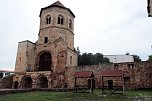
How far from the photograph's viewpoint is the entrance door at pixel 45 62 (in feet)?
107

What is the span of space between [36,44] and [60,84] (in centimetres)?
941

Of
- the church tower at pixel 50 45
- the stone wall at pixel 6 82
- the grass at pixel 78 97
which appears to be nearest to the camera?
the grass at pixel 78 97

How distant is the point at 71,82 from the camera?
29.3 metres

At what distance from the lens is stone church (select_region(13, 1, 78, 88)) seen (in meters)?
31.0

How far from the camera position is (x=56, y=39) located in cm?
3241

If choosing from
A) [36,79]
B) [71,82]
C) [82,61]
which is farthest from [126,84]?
[82,61]

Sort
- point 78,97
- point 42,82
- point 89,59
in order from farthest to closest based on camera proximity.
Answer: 1. point 89,59
2. point 42,82
3. point 78,97

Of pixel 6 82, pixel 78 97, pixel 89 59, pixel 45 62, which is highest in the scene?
pixel 89 59

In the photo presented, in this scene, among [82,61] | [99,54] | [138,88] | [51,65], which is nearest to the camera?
[138,88]

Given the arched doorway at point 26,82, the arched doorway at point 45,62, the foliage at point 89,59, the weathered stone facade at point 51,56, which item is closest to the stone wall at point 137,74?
the weathered stone facade at point 51,56

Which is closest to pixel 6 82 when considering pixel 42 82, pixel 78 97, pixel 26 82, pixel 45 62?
pixel 26 82

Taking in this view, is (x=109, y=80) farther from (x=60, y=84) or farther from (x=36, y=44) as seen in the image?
(x=36, y=44)

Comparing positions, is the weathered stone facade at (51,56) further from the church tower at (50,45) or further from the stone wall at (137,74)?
the stone wall at (137,74)

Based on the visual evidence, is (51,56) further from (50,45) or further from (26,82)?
(26,82)
